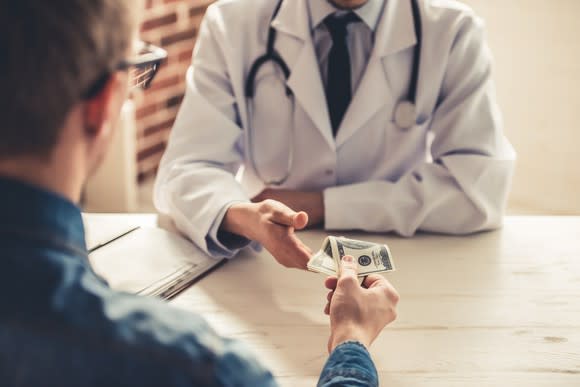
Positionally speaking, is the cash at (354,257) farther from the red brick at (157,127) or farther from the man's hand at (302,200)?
the red brick at (157,127)

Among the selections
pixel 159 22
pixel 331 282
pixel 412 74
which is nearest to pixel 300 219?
pixel 331 282

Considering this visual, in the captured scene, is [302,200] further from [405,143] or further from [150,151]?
[150,151]

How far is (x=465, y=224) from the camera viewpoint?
5.05 ft

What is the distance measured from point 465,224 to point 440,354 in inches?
19.4

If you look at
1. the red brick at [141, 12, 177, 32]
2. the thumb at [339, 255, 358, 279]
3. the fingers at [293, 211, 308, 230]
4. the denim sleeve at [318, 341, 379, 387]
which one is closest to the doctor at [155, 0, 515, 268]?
the fingers at [293, 211, 308, 230]

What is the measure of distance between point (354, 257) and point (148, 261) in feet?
1.23

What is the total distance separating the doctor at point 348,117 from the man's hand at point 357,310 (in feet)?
1.33

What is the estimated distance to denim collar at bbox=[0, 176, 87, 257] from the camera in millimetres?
619

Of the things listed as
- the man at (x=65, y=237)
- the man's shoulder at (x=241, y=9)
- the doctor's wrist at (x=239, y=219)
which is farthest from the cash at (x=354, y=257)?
the man's shoulder at (x=241, y=9)

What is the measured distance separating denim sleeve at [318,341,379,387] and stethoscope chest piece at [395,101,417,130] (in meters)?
0.78

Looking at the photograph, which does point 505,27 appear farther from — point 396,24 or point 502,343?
point 502,343

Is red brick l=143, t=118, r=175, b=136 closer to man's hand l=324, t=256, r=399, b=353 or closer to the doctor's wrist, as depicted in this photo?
the doctor's wrist

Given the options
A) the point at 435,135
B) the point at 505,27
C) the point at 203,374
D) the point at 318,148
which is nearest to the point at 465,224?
the point at 435,135

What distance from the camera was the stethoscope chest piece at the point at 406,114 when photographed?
1678mm
